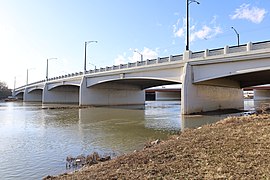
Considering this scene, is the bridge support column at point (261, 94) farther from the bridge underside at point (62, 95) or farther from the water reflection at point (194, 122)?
the water reflection at point (194, 122)

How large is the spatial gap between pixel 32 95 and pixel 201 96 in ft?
268

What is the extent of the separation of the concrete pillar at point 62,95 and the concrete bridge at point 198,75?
20.2m

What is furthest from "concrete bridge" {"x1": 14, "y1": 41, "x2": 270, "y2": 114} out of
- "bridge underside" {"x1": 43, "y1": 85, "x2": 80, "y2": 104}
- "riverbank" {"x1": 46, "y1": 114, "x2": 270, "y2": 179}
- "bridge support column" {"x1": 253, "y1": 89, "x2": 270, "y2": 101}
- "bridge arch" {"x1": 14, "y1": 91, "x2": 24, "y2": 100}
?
"bridge arch" {"x1": 14, "y1": 91, "x2": 24, "y2": 100}

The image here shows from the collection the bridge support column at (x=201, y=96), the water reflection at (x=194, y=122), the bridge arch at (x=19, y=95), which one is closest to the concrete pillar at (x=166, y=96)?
the bridge arch at (x=19, y=95)

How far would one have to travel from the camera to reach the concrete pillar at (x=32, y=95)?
94.8 m

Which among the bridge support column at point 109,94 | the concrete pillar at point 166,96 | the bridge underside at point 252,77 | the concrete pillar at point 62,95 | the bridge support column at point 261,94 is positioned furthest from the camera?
the concrete pillar at point 166,96

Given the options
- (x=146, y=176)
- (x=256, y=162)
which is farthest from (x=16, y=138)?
(x=256, y=162)

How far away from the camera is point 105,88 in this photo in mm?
52062

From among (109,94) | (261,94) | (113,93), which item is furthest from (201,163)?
(261,94)

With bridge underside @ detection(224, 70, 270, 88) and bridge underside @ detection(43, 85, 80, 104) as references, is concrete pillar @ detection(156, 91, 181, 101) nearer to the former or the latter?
bridge underside @ detection(43, 85, 80, 104)

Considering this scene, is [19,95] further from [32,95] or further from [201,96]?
[201,96]

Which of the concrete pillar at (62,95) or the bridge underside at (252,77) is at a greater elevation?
the bridge underside at (252,77)

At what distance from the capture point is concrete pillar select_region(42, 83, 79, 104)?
7181 centimetres

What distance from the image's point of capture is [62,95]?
74.6 meters
